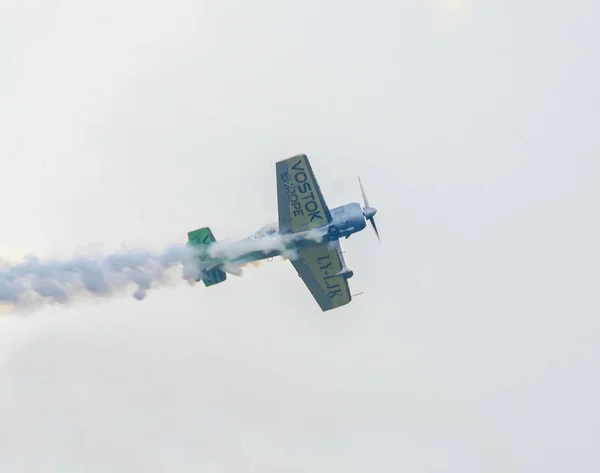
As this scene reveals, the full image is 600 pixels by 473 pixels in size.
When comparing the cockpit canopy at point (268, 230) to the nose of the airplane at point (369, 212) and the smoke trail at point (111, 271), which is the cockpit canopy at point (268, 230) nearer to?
the smoke trail at point (111, 271)

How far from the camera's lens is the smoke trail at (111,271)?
42.4 metres

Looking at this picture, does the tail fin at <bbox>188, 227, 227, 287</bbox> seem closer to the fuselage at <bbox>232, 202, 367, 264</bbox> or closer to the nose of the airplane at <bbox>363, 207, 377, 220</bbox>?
the fuselage at <bbox>232, 202, 367, 264</bbox>

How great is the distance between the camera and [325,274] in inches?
1768

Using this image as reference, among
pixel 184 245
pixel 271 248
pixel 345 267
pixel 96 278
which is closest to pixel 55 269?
pixel 96 278

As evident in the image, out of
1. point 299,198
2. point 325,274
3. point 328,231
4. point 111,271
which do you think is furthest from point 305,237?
point 111,271

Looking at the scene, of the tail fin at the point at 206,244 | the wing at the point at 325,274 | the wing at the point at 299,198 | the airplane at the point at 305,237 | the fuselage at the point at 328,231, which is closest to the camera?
the wing at the point at 299,198

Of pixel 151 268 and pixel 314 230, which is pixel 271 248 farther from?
pixel 151 268

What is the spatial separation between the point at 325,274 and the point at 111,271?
8806 mm

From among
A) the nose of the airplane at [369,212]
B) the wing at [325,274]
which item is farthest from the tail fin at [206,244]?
the nose of the airplane at [369,212]

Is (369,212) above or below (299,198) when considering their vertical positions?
below

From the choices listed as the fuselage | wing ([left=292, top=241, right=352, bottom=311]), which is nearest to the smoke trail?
the fuselage

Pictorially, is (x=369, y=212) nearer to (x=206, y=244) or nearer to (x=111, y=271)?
(x=206, y=244)

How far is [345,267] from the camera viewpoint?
4481cm

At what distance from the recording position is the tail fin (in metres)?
44.3
